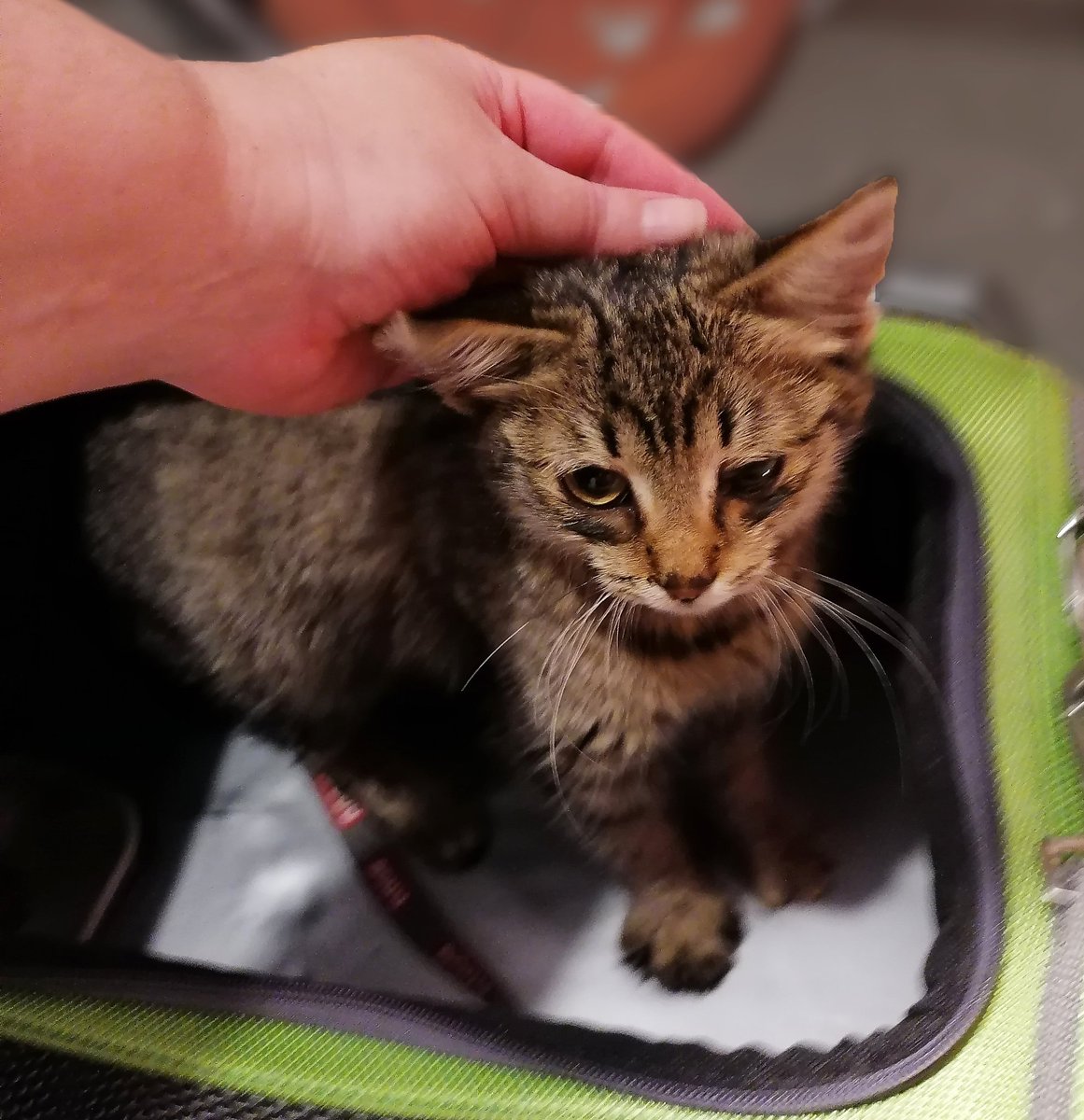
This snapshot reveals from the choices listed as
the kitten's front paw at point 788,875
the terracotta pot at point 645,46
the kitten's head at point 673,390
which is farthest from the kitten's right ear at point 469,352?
Result: the terracotta pot at point 645,46

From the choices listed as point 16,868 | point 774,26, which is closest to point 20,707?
point 16,868

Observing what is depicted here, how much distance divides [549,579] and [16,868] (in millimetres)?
564

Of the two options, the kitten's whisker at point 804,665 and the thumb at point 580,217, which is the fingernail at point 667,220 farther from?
the kitten's whisker at point 804,665

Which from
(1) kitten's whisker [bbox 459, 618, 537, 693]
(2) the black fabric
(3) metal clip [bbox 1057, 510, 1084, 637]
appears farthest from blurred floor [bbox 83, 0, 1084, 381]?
(2) the black fabric

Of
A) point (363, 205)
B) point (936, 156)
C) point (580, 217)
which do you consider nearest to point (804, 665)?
point (580, 217)

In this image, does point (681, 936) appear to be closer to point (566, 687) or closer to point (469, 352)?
point (566, 687)

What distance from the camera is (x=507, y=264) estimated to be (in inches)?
33.3

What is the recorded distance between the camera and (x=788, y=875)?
0.99 m

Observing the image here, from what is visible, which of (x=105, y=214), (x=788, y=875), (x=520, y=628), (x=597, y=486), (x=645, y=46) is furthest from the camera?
(x=645, y=46)

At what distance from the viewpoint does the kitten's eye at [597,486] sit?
2.46 ft

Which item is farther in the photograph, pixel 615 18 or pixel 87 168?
pixel 615 18

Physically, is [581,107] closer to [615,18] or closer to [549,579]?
[549,579]

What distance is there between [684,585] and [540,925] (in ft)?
1.53

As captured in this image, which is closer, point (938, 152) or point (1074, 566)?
point (1074, 566)
